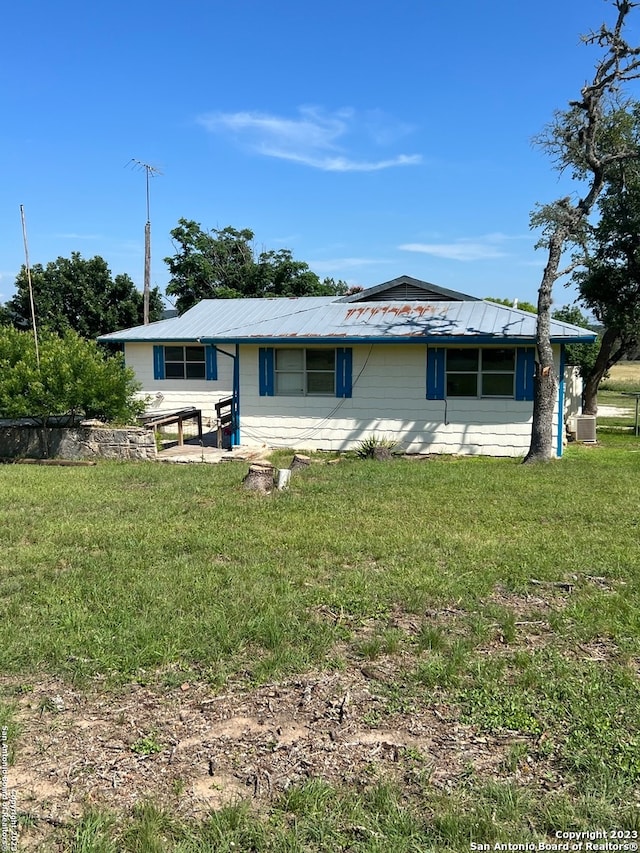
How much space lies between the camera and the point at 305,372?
Answer: 13.9 meters

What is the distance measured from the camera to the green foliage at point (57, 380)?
38.9 feet

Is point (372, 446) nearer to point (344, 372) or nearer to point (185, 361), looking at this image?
point (344, 372)

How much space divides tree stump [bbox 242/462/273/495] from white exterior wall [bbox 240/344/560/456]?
15.8ft

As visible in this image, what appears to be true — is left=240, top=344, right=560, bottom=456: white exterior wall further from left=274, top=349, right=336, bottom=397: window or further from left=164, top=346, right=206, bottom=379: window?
left=164, top=346, right=206, bottom=379: window

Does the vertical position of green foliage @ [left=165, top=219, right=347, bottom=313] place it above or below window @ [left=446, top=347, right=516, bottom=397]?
above

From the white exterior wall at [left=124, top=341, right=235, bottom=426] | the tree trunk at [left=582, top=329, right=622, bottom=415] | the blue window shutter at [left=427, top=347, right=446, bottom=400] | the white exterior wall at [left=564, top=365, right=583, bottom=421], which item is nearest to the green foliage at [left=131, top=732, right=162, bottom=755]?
the blue window shutter at [left=427, top=347, right=446, bottom=400]

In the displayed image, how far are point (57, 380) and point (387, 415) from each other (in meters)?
6.51

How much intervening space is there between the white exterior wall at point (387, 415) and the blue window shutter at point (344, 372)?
0.11 metres

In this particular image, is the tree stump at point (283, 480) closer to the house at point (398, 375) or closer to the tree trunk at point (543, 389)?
the house at point (398, 375)

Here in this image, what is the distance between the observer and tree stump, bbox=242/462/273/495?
29.2 ft

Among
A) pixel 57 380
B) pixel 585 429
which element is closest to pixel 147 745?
pixel 57 380

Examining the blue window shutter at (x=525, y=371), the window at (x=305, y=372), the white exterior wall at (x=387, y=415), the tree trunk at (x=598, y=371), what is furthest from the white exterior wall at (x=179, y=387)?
the tree trunk at (x=598, y=371)

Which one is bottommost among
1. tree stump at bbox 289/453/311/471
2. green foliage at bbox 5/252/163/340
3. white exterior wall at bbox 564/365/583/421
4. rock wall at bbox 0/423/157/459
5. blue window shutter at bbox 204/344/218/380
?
tree stump at bbox 289/453/311/471

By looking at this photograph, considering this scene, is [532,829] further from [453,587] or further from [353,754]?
[453,587]
